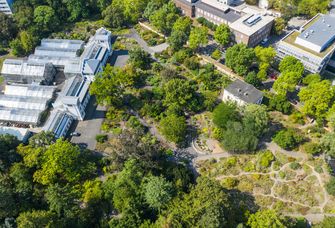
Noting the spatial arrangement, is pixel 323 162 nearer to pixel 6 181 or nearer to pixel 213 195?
pixel 213 195

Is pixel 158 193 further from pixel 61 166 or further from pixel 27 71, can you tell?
pixel 27 71

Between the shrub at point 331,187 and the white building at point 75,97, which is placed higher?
the white building at point 75,97

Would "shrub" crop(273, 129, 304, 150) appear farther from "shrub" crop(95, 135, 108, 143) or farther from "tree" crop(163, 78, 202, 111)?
"shrub" crop(95, 135, 108, 143)

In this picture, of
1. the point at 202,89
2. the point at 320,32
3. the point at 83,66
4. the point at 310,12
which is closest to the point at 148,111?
the point at 202,89

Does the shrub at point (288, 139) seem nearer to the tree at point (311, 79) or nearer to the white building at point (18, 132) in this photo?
the tree at point (311, 79)

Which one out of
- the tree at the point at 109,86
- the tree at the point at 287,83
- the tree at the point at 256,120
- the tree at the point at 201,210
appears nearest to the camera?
the tree at the point at 201,210

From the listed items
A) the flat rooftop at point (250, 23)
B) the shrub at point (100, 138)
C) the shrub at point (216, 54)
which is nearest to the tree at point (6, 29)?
the shrub at point (100, 138)
